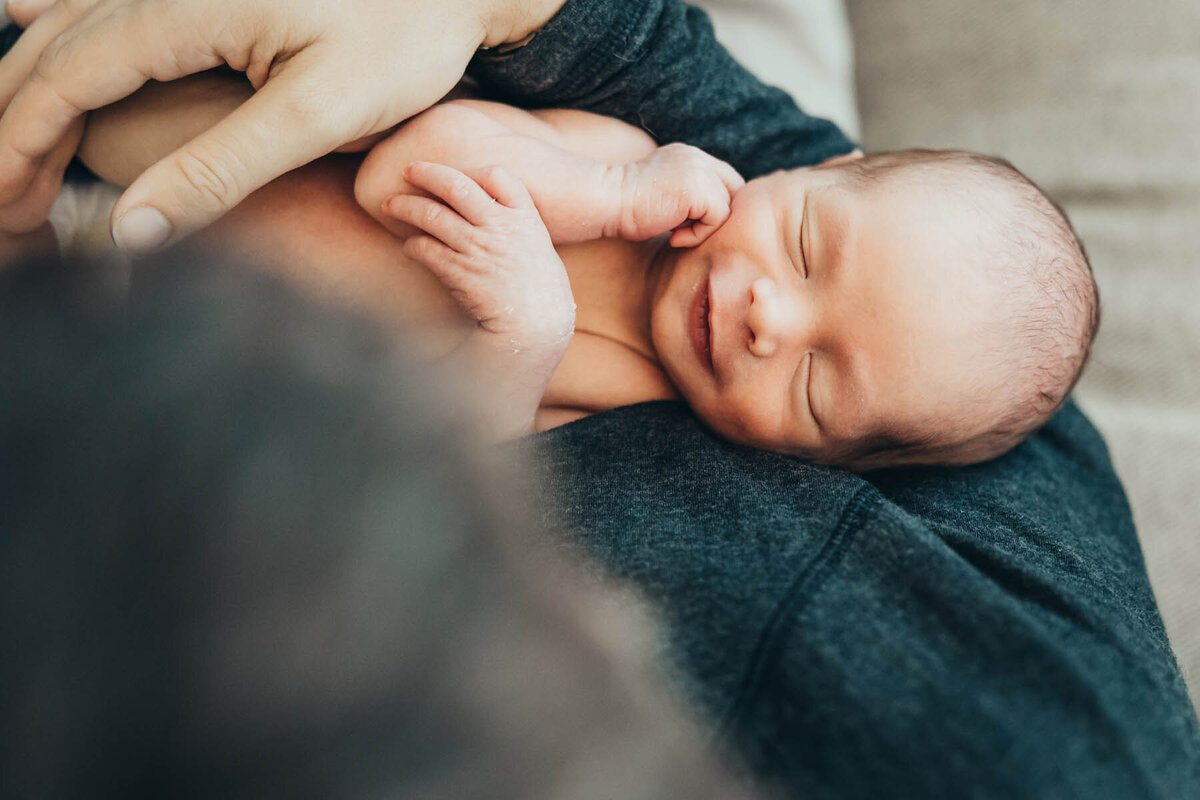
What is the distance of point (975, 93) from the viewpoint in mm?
1601

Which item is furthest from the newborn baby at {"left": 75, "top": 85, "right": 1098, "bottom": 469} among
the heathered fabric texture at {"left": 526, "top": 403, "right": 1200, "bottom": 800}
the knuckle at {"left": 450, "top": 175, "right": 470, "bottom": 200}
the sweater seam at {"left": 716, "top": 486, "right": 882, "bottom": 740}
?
the sweater seam at {"left": 716, "top": 486, "right": 882, "bottom": 740}

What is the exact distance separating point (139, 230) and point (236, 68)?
219 millimetres

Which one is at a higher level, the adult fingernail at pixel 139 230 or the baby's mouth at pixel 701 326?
the adult fingernail at pixel 139 230

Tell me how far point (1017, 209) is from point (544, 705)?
3.13 ft

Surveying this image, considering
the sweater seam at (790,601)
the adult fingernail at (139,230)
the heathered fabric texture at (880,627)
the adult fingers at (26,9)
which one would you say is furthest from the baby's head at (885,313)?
the adult fingers at (26,9)

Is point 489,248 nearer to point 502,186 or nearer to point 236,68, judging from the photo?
point 502,186

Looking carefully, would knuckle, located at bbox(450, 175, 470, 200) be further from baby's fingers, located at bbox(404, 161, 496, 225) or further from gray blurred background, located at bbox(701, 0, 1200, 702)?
gray blurred background, located at bbox(701, 0, 1200, 702)

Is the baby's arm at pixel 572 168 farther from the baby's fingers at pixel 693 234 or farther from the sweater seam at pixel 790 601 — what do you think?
the sweater seam at pixel 790 601

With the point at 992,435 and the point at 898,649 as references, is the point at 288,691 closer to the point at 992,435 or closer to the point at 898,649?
the point at 898,649

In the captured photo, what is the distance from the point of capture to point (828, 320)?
1.00 m

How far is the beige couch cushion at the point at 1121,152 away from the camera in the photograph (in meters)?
1.45

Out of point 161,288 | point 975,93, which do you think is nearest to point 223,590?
point 161,288

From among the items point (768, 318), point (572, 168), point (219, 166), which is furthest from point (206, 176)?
point (768, 318)

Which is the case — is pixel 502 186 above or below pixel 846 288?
above
